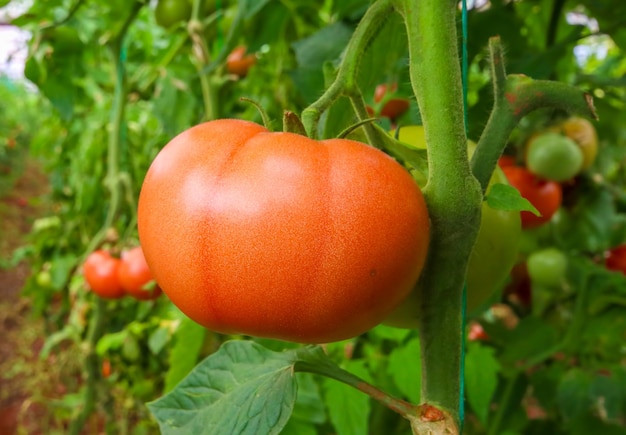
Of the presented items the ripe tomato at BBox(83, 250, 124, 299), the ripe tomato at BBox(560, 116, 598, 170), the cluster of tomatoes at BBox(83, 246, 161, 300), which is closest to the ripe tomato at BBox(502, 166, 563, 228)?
the ripe tomato at BBox(560, 116, 598, 170)

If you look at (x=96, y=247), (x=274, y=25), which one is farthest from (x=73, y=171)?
(x=274, y=25)

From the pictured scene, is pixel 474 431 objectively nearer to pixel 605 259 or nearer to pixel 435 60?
pixel 605 259

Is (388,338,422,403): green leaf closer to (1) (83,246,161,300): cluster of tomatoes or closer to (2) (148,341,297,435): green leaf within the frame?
(2) (148,341,297,435): green leaf

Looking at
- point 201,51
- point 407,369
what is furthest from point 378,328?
point 201,51

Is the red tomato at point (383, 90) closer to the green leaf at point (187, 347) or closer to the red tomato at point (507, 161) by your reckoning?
the red tomato at point (507, 161)

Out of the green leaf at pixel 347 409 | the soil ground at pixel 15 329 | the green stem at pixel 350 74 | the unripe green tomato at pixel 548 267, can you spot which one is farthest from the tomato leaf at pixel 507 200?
the soil ground at pixel 15 329

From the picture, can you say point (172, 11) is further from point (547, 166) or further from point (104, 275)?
point (547, 166)
